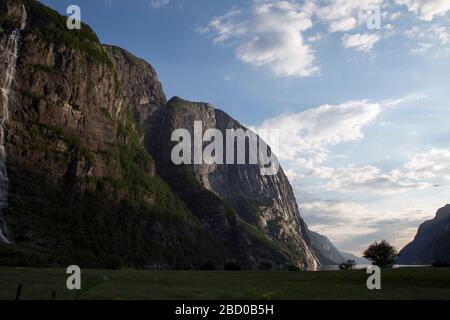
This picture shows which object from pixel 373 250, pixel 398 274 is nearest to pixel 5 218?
pixel 373 250

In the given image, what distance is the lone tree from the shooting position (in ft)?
351

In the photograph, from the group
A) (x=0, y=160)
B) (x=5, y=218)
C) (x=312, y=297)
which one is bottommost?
(x=312, y=297)

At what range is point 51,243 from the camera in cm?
18412

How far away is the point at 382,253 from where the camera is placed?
350 ft

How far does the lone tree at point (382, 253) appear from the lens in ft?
351
